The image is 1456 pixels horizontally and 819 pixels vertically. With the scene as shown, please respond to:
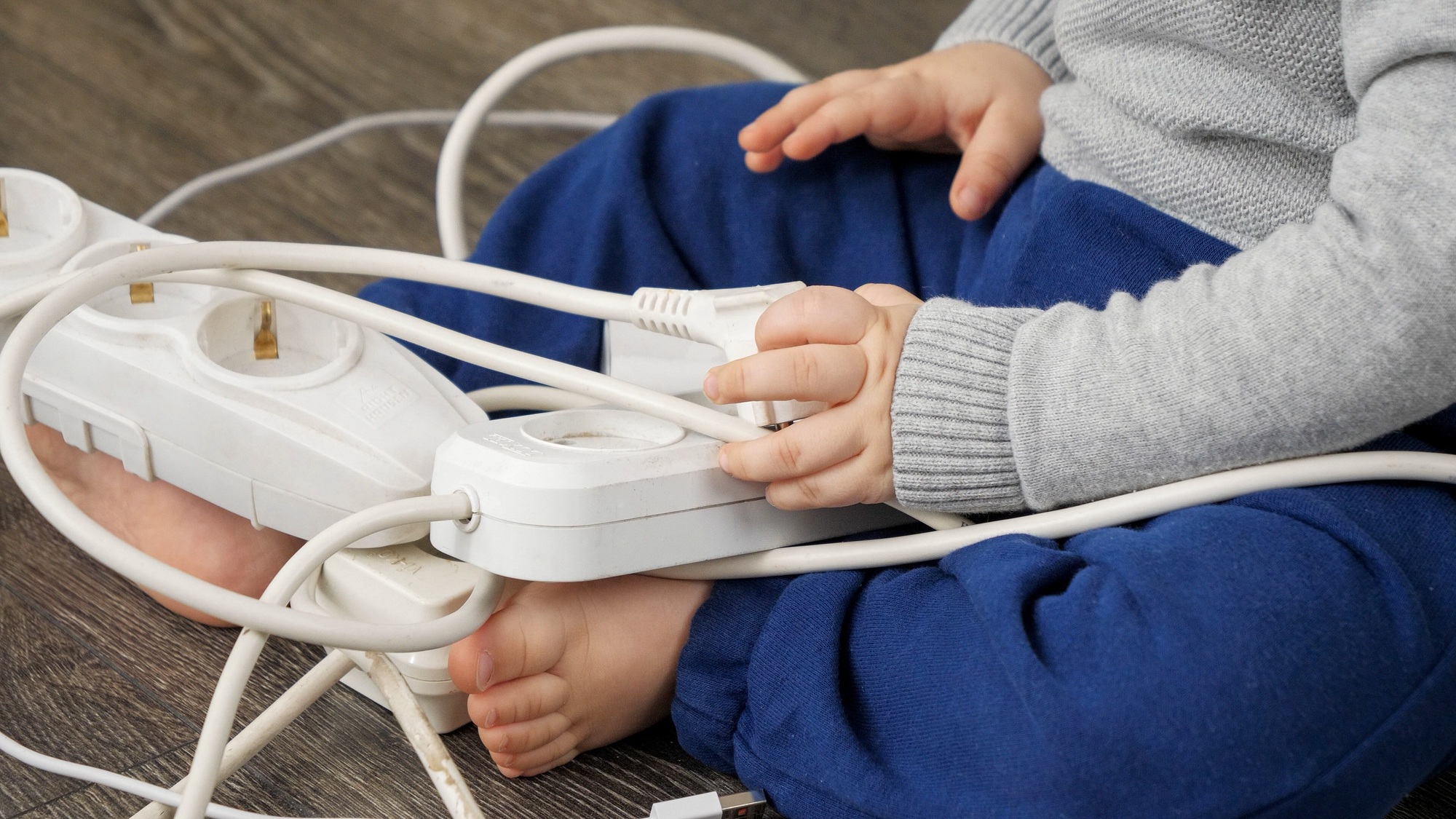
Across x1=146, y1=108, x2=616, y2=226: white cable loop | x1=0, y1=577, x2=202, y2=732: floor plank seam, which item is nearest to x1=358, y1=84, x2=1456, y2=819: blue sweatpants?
x1=0, y1=577, x2=202, y2=732: floor plank seam

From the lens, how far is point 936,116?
693 mm

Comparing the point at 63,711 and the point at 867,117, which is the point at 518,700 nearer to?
the point at 63,711

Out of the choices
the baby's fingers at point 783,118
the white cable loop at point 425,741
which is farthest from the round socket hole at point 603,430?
the baby's fingers at point 783,118

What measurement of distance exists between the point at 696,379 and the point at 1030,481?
17cm

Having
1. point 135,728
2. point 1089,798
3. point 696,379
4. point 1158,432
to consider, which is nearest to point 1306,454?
point 1158,432

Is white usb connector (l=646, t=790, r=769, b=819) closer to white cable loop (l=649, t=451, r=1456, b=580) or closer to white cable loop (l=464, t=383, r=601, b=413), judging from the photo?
white cable loop (l=649, t=451, r=1456, b=580)

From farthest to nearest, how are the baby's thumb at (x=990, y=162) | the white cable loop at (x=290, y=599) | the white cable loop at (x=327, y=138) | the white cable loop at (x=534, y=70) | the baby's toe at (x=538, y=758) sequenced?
the white cable loop at (x=327, y=138)
the white cable loop at (x=534, y=70)
the baby's thumb at (x=990, y=162)
the baby's toe at (x=538, y=758)
the white cable loop at (x=290, y=599)

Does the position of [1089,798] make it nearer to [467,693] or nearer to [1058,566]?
[1058,566]

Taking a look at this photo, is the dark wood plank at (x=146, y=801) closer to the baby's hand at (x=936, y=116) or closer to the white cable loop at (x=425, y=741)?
the white cable loop at (x=425, y=741)

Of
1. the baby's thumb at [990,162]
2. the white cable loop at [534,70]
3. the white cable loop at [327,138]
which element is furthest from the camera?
the white cable loop at [327,138]

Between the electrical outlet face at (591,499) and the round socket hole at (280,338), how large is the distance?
10 centimetres

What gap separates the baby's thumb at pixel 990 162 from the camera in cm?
65

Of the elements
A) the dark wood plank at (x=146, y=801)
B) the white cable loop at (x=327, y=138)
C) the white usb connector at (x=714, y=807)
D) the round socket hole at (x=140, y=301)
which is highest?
the round socket hole at (x=140, y=301)

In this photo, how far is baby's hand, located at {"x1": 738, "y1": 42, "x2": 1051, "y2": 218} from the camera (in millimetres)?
657
